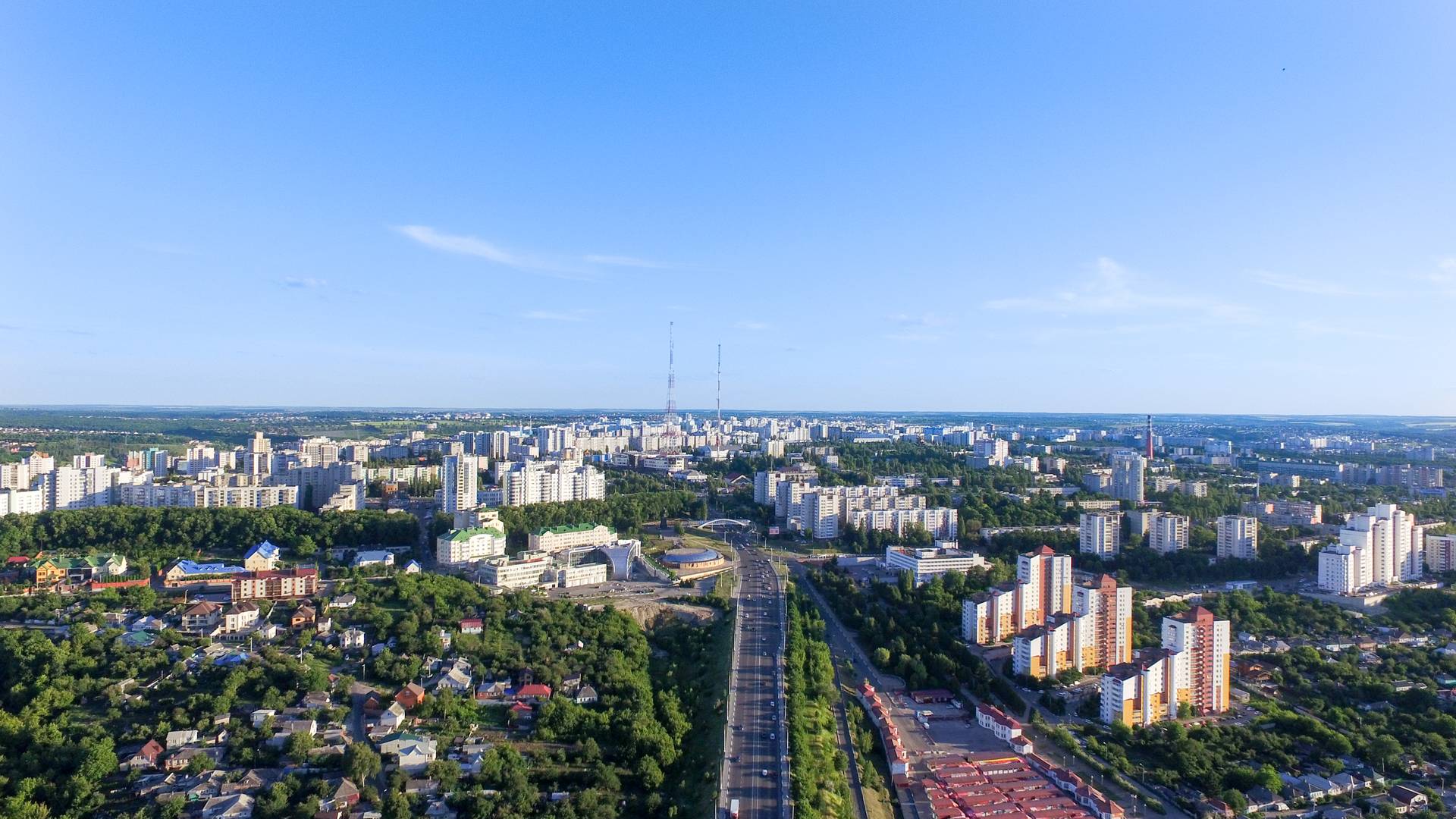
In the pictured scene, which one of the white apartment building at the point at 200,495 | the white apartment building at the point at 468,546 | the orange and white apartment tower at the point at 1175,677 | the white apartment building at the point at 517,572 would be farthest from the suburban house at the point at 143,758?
the white apartment building at the point at 200,495

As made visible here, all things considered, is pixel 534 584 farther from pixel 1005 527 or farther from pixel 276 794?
pixel 1005 527

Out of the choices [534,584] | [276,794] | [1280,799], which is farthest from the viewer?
[534,584]

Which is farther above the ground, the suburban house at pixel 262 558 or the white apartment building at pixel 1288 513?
the white apartment building at pixel 1288 513

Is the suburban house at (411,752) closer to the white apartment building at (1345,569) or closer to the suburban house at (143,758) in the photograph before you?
the suburban house at (143,758)

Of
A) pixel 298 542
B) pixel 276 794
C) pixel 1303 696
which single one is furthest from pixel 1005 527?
pixel 276 794

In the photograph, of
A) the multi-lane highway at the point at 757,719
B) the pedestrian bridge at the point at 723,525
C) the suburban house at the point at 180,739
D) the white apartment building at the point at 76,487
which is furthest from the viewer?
the pedestrian bridge at the point at 723,525

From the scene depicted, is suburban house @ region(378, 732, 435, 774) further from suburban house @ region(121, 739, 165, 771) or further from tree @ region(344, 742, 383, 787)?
suburban house @ region(121, 739, 165, 771)
